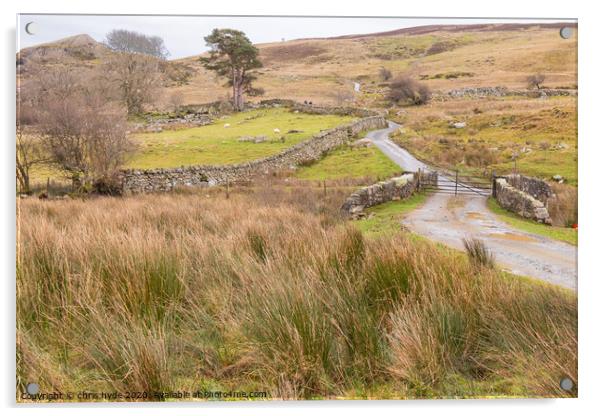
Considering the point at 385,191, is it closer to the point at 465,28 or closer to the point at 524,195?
the point at 524,195

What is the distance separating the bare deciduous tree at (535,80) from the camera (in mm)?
4422

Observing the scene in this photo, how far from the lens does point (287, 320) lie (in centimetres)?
305

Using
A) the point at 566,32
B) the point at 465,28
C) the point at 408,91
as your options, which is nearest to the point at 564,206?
the point at 566,32

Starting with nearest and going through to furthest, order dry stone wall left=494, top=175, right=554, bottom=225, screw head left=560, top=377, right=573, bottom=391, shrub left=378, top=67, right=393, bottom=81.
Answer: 1. screw head left=560, top=377, right=573, bottom=391
2. dry stone wall left=494, top=175, right=554, bottom=225
3. shrub left=378, top=67, right=393, bottom=81

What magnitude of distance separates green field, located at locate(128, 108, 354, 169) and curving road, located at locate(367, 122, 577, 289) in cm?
128

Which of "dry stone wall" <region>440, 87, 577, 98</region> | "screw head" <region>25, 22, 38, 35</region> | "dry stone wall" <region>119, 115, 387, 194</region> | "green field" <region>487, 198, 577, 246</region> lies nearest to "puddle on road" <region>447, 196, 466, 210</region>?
"green field" <region>487, 198, 577, 246</region>

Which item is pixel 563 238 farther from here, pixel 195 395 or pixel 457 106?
pixel 195 395

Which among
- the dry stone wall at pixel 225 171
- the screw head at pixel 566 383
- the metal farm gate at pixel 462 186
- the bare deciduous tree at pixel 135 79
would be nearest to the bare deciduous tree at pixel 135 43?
the bare deciduous tree at pixel 135 79

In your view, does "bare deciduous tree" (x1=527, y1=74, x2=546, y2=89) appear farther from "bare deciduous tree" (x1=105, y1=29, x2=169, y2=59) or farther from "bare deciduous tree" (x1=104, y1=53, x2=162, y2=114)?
"bare deciduous tree" (x1=104, y1=53, x2=162, y2=114)

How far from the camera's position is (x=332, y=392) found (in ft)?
10.6

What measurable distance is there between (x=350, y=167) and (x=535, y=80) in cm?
203

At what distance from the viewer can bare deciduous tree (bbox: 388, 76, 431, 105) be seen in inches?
201

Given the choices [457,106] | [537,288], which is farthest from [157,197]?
[537,288]

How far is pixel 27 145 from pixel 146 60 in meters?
1.36
